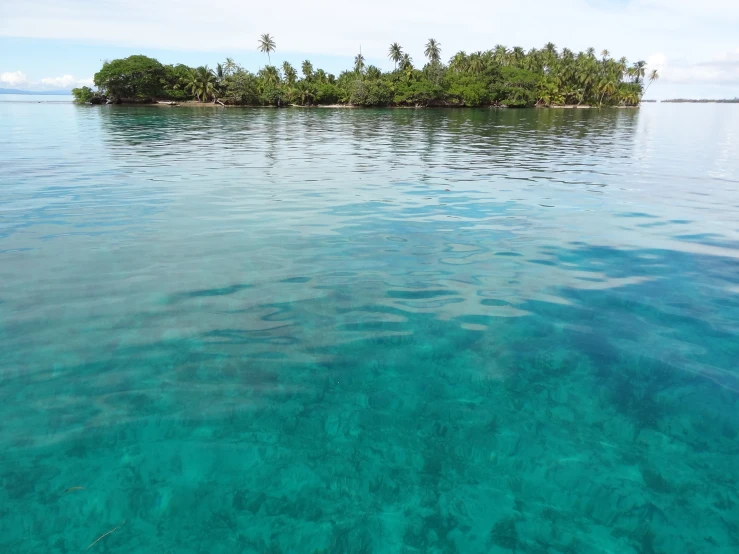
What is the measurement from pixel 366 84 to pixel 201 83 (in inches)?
1660

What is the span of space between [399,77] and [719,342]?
450 feet

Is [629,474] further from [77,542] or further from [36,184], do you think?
[36,184]

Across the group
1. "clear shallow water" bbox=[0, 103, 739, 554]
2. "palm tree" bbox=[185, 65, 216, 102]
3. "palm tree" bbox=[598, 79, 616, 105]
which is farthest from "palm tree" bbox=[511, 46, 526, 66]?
"clear shallow water" bbox=[0, 103, 739, 554]

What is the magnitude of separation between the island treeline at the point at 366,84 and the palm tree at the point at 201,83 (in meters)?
0.25

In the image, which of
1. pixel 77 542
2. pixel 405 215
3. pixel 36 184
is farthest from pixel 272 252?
pixel 36 184

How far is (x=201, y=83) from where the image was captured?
123m

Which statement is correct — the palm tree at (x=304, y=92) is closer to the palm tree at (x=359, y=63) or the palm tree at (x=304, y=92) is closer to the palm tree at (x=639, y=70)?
the palm tree at (x=359, y=63)

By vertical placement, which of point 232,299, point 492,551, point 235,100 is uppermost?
point 235,100

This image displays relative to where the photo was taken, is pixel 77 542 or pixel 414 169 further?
pixel 414 169

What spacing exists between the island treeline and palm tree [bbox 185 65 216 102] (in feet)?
0.80

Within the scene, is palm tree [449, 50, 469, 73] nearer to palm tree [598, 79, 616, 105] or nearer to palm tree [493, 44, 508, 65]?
palm tree [493, 44, 508, 65]

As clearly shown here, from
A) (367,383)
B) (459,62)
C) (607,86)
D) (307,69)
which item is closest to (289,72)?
(307,69)

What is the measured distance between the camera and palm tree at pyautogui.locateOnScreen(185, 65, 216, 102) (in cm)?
12238

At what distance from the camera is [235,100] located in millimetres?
124875
